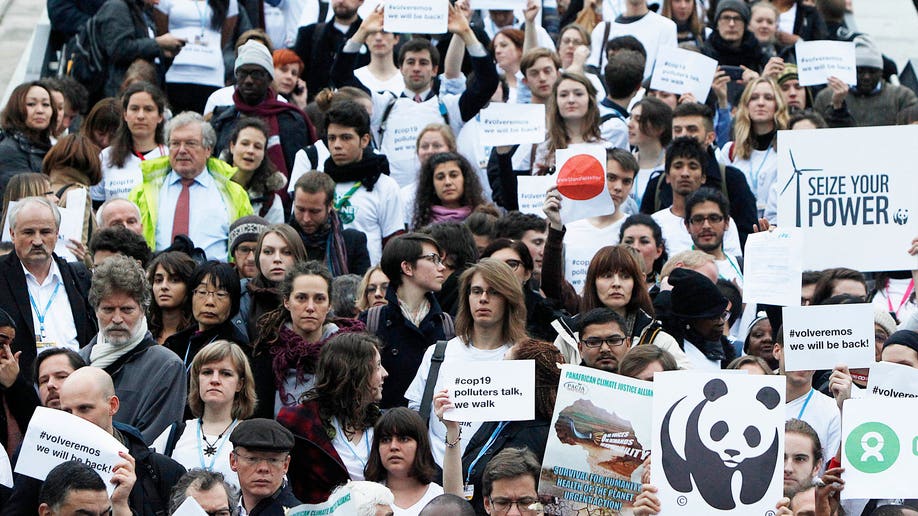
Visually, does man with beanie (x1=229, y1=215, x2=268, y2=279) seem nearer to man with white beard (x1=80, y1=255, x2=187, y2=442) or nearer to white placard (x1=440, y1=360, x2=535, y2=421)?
man with white beard (x1=80, y1=255, x2=187, y2=442)

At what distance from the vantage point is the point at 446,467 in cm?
907

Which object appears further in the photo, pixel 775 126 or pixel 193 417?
pixel 775 126

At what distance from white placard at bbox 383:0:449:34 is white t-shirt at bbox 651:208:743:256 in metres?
2.72

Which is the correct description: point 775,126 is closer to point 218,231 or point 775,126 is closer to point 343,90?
point 343,90

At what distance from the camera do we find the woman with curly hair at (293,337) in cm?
1023

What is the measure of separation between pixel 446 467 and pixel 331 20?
7.66 metres

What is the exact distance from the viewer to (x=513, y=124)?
532 inches

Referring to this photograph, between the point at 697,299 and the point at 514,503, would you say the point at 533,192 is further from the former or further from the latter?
the point at 514,503

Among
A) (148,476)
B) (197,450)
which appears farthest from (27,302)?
(148,476)

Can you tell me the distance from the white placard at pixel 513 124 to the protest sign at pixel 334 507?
5353mm

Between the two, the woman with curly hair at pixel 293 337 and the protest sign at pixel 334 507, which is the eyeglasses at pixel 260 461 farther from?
the woman with curly hair at pixel 293 337

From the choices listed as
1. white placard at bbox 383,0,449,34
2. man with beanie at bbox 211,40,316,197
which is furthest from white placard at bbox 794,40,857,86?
man with beanie at bbox 211,40,316,197

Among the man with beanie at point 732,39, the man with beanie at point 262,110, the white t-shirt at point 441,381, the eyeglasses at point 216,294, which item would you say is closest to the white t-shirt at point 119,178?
the man with beanie at point 262,110

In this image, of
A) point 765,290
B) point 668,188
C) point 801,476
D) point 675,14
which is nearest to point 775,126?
point 668,188
